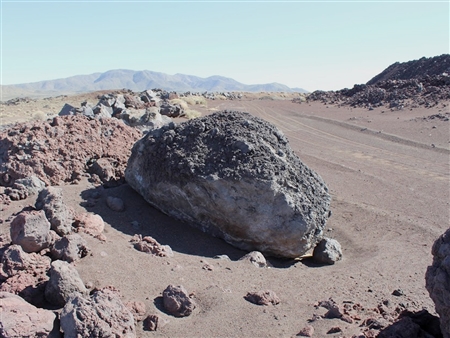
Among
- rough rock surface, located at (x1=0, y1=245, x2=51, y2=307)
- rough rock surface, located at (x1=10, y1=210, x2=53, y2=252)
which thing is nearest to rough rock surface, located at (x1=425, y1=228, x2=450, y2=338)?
rough rock surface, located at (x1=0, y1=245, x2=51, y2=307)

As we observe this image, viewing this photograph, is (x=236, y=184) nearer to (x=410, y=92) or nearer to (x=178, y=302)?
(x=178, y=302)

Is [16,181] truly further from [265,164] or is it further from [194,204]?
[265,164]

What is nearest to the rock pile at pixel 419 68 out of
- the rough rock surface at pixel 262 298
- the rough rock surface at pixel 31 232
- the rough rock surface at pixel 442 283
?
the rough rock surface at pixel 262 298

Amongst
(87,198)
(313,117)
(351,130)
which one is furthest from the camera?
(313,117)

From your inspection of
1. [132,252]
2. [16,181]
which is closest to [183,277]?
[132,252]

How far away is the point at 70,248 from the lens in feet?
13.9

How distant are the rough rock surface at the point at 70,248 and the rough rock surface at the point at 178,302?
97 centimetres

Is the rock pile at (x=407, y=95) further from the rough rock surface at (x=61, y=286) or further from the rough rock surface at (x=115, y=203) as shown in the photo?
the rough rock surface at (x=61, y=286)

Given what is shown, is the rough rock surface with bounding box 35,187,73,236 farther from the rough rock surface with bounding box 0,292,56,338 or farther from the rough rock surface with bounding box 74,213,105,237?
the rough rock surface with bounding box 0,292,56,338

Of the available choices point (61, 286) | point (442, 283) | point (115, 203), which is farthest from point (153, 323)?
point (115, 203)

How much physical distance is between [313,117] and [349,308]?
21970mm

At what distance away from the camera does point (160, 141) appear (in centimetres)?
640

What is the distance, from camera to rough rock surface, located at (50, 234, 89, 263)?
4.20 m

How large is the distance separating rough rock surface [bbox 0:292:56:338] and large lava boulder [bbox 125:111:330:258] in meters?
2.76
